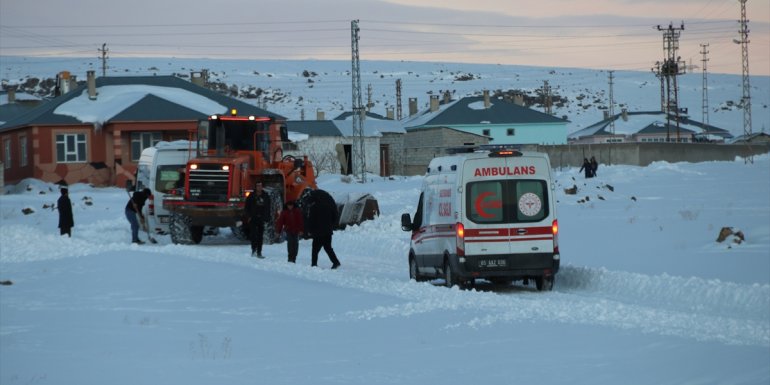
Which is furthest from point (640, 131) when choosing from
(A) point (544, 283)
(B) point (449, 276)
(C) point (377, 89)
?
(B) point (449, 276)

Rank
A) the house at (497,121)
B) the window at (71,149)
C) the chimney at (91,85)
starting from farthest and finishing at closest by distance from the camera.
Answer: the house at (497,121) → the chimney at (91,85) → the window at (71,149)

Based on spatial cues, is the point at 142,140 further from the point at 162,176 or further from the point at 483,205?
the point at 483,205

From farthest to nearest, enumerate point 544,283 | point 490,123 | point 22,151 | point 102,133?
point 490,123 < point 22,151 < point 102,133 < point 544,283

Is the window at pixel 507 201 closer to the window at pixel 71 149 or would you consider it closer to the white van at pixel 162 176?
the white van at pixel 162 176

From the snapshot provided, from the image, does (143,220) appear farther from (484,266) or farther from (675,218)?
(484,266)

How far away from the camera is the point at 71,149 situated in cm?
6228

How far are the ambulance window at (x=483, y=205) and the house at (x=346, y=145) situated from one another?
6079 cm

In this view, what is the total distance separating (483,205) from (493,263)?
3.28ft

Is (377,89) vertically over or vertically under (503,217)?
over

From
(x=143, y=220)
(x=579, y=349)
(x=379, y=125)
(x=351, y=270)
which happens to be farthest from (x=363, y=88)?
(x=579, y=349)

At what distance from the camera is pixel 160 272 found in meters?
22.3

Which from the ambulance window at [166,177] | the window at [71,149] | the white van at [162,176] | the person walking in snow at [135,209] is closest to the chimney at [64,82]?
the window at [71,149]

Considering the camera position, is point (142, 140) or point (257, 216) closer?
point (257, 216)

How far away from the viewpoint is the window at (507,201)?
65.5ft
